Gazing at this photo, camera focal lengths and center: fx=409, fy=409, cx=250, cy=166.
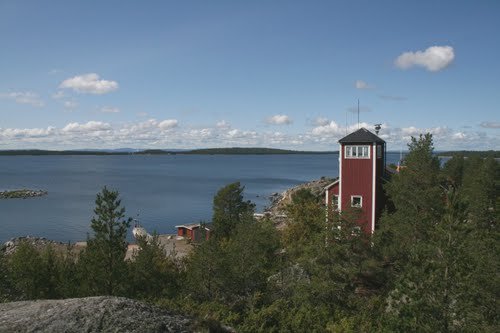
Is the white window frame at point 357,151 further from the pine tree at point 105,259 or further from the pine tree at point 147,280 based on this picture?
the pine tree at point 105,259

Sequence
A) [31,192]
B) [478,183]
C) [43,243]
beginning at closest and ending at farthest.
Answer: [478,183] < [43,243] < [31,192]

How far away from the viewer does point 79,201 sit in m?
96.6

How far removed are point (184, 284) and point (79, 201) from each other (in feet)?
267

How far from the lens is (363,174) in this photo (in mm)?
28156

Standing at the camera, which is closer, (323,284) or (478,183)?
(323,284)

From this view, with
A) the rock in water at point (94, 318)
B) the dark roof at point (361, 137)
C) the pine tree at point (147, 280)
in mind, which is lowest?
the pine tree at point (147, 280)

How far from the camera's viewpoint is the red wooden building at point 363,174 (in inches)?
1097

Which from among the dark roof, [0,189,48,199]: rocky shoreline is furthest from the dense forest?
[0,189,48,199]: rocky shoreline

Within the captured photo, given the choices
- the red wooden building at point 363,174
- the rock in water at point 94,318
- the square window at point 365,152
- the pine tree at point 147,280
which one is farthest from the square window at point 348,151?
the rock in water at point 94,318

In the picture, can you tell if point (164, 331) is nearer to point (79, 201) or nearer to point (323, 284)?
point (323, 284)

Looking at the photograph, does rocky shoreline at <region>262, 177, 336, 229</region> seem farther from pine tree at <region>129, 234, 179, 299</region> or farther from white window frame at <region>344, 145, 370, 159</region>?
pine tree at <region>129, 234, 179, 299</region>

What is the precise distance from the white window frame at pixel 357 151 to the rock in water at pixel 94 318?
64.5ft

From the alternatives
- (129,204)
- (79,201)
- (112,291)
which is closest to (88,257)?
(112,291)

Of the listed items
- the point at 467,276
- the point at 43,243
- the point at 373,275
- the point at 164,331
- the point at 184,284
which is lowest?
the point at 43,243
